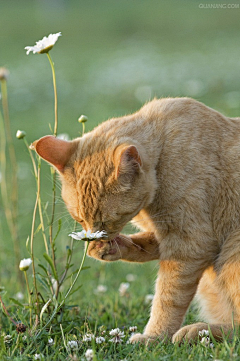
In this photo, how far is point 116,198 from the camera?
2.58m

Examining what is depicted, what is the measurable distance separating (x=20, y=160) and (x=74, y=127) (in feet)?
4.59

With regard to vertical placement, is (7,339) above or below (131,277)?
above

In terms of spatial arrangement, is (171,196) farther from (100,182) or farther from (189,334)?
(189,334)

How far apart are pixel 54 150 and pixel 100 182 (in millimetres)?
300

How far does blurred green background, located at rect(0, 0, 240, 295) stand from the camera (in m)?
6.15

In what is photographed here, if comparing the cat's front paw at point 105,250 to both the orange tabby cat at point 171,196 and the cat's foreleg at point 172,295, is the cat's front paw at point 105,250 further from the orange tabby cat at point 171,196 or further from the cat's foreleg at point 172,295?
the cat's foreleg at point 172,295

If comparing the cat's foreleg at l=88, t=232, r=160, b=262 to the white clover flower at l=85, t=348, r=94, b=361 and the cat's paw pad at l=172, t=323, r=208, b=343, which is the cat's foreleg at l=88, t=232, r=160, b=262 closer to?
the cat's paw pad at l=172, t=323, r=208, b=343

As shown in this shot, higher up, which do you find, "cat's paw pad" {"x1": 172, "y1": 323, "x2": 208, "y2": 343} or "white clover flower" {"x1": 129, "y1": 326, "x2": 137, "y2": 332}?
"cat's paw pad" {"x1": 172, "y1": 323, "x2": 208, "y2": 343}

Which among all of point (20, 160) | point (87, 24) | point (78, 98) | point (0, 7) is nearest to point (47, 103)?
point (78, 98)

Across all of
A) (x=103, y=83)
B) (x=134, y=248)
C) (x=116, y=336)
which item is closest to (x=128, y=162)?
(x=134, y=248)

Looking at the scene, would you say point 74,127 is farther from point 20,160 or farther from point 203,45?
point 203,45

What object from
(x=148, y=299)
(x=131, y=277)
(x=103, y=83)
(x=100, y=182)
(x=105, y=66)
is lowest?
(x=105, y=66)

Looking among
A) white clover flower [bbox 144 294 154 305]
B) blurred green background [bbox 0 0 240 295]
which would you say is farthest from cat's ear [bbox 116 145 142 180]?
white clover flower [bbox 144 294 154 305]

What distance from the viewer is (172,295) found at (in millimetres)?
2768
